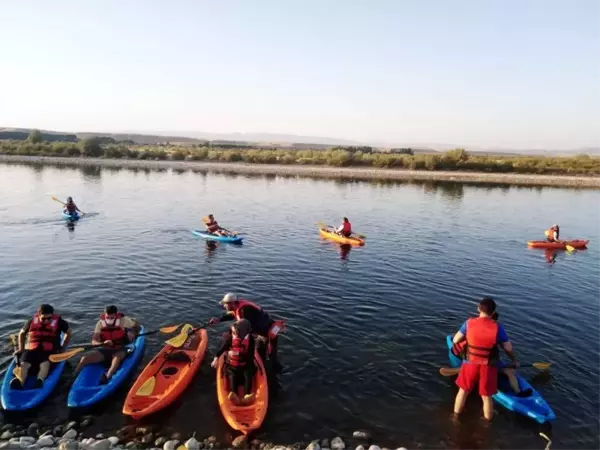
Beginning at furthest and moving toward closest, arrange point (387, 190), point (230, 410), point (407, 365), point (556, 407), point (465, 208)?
point (387, 190) < point (465, 208) < point (407, 365) < point (556, 407) < point (230, 410)

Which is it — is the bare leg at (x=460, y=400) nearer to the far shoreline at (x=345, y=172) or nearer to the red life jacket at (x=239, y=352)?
the red life jacket at (x=239, y=352)

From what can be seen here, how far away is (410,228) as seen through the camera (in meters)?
29.1

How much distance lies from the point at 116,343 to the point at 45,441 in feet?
8.75

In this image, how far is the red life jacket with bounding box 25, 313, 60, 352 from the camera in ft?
31.5

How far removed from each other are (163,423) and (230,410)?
1378mm

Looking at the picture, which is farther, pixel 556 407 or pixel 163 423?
pixel 556 407

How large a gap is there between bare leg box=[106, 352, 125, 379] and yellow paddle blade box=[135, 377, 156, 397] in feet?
2.85

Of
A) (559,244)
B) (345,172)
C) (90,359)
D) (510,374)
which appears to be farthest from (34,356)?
(345,172)

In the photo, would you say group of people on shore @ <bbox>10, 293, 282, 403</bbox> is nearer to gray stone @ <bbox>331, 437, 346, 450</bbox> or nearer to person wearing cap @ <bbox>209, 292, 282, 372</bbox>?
person wearing cap @ <bbox>209, 292, 282, 372</bbox>

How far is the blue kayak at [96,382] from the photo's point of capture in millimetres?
8852

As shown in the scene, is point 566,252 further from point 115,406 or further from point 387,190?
point 387,190

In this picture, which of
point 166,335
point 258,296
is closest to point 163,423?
point 166,335

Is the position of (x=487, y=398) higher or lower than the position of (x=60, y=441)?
higher

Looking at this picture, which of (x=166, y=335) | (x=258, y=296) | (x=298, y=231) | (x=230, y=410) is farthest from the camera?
(x=298, y=231)
